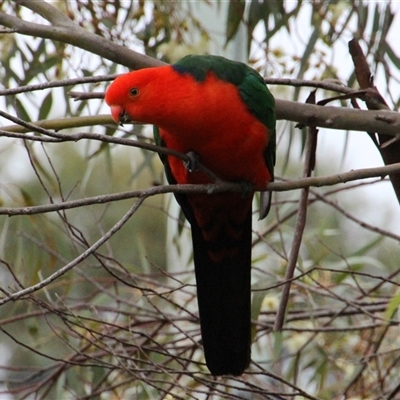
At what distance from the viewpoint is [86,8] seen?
3.37 m

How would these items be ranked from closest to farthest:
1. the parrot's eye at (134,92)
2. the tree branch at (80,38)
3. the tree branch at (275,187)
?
the tree branch at (275,187) → the parrot's eye at (134,92) → the tree branch at (80,38)

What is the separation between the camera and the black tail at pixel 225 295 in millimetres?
2680

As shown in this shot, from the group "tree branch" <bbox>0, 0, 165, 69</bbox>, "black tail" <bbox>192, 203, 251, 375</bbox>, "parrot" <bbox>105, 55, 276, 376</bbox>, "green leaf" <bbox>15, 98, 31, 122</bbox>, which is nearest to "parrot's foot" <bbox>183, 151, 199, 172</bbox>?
"parrot" <bbox>105, 55, 276, 376</bbox>

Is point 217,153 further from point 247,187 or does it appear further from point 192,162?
point 247,187

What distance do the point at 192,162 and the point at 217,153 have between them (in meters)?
0.10

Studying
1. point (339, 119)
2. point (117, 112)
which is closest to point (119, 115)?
point (117, 112)

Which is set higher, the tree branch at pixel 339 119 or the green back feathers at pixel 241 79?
the green back feathers at pixel 241 79

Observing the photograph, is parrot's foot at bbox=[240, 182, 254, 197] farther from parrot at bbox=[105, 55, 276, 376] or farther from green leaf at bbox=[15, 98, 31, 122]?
green leaf at bbox=[15, 98, 31, 122]

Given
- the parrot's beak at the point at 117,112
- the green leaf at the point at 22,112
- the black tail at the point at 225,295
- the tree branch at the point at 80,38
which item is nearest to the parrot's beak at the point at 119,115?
the parrot's beak at the point at 117,112

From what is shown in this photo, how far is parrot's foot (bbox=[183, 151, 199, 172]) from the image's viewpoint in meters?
2.44

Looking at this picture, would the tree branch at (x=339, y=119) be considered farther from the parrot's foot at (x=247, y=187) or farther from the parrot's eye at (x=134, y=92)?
the parrot's foot at (x=247, y=187)

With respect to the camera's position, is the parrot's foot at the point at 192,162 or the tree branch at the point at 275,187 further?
the parrot's foot at the point at 192,162

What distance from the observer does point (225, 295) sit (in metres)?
2.80

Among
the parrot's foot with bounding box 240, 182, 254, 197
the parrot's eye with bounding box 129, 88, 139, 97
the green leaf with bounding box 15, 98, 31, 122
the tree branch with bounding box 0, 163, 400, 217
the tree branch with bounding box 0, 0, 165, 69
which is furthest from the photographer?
the green leaf with bounding box 15, 98, 31, 122
